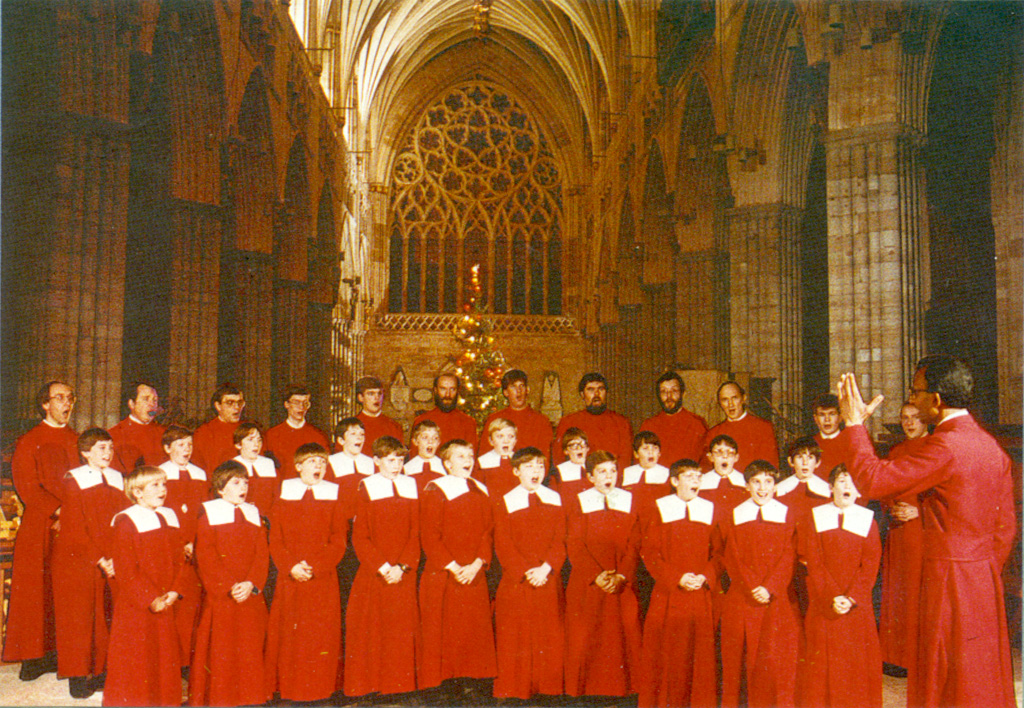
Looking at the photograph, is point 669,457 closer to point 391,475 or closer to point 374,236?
point 391,475

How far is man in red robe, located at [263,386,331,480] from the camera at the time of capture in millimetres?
6457

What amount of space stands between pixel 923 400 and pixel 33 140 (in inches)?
263

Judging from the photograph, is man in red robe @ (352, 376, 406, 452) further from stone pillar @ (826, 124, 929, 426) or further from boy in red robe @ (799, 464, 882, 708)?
stone pillar @ (826, 124, 929, 426)

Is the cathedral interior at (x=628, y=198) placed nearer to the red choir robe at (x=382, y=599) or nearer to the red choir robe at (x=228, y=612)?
the red choir robe at (x=228, y=612)

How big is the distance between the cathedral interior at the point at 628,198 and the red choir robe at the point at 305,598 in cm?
306

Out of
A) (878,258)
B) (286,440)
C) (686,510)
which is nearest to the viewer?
(686,510)

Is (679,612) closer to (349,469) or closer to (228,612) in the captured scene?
(349,469)

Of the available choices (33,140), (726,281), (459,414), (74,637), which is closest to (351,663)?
(74,637)

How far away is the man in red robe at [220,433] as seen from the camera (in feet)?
20.8

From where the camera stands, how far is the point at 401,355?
86.2 ft

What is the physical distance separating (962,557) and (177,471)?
423 cm

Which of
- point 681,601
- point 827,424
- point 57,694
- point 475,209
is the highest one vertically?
point 475,209

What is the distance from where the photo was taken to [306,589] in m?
4.91

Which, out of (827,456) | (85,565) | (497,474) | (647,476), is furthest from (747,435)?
(85,565)
